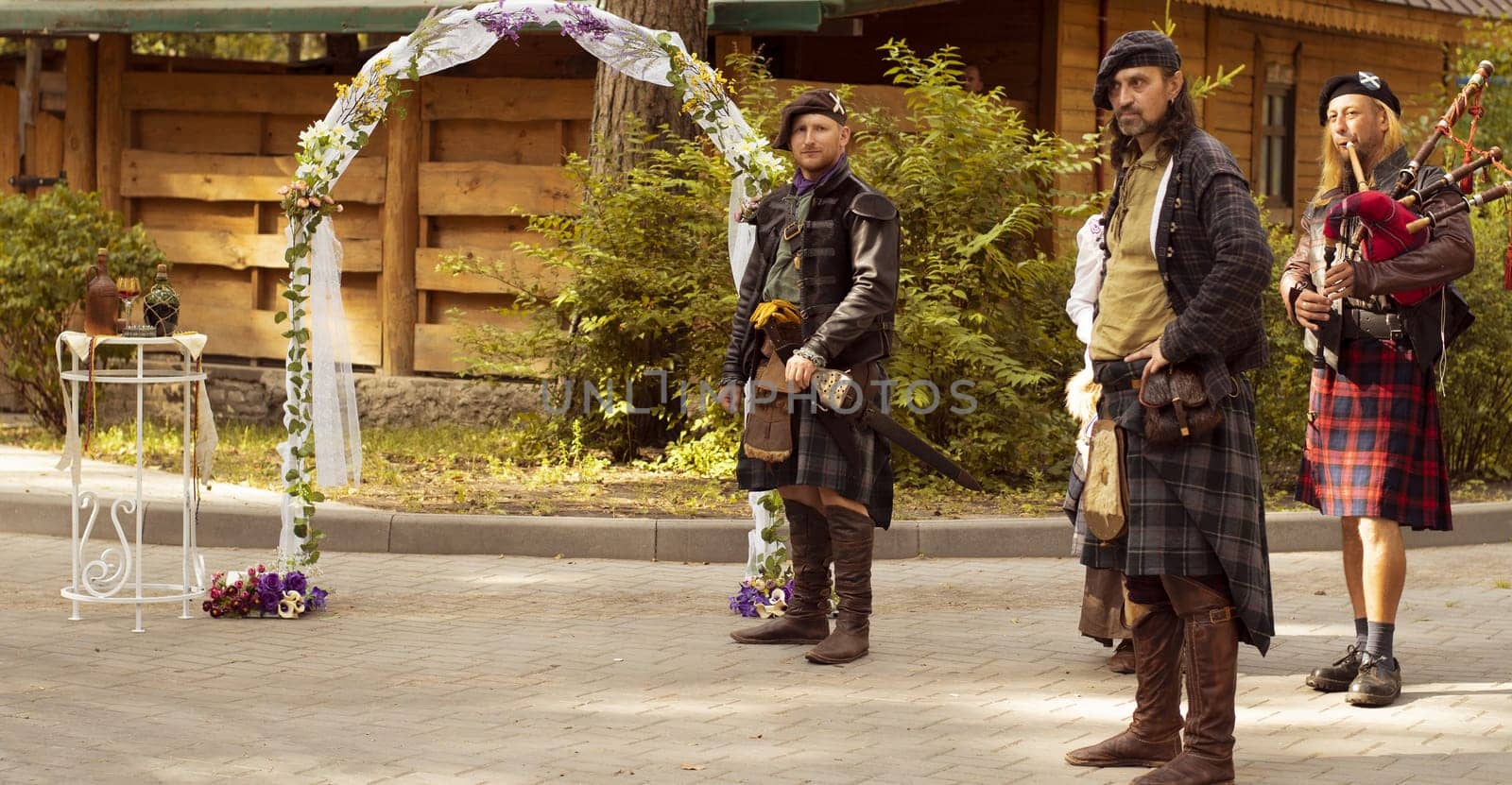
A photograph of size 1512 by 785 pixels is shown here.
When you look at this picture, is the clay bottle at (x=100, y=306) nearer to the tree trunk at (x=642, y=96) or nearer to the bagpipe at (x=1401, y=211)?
the tree trunk at (x=642, y=96)

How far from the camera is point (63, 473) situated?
1149 centimetres

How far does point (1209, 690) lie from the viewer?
202 inches

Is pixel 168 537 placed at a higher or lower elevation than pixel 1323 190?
lower

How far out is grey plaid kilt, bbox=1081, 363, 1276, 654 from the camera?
5129 mm

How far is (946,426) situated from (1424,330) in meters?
4.92

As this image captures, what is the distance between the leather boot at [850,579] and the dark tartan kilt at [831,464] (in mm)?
91

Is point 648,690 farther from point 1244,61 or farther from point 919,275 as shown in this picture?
point 1244,61

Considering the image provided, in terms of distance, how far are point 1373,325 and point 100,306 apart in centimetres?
501

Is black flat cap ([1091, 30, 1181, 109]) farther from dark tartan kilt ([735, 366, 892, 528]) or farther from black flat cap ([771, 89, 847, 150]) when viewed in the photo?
dark tartan kilt ([735, 366, 892, 528])

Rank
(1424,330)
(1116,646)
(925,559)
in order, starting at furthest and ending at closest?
1. (925,559)
2. (1116,646)
3. (1424,330)

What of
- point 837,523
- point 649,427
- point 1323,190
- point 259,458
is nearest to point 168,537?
point 259,458

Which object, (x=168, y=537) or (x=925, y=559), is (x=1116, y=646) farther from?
(x=168, y=537)

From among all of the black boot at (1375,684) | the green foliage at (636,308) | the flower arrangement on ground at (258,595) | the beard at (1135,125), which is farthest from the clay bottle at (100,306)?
the black boot at (1375,684)

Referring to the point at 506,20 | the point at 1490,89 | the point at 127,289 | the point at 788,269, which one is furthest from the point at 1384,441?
the point at 1490,89
